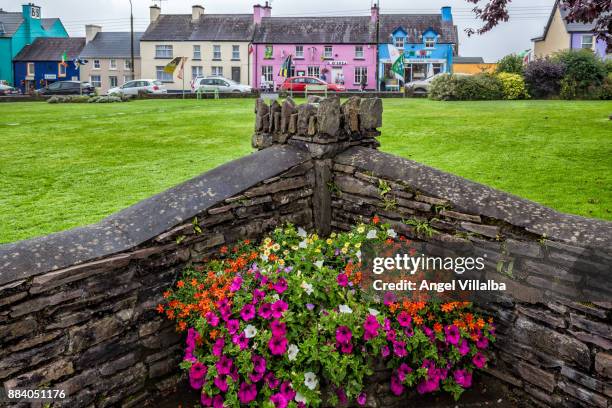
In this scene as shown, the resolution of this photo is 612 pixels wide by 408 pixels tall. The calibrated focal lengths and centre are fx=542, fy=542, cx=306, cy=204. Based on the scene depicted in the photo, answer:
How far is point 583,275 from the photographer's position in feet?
11.4

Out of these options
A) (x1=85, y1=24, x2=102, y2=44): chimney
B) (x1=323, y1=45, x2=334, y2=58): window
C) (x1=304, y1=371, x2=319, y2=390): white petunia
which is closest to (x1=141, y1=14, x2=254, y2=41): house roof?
(x1=323, y1=45, x2=334, y2=58): window

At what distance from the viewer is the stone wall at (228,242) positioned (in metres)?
3.34

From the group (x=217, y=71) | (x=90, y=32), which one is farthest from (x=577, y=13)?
(x=90, y=32)

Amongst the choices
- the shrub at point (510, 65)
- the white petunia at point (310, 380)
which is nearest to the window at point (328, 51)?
the shrub at point (510, 65)

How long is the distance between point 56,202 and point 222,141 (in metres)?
5.24

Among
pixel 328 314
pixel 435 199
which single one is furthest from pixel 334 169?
pixel 328 314

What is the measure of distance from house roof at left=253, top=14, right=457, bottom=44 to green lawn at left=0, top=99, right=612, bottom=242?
1473 inches

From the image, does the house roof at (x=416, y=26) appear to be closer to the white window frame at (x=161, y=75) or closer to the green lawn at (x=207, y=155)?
the white window frame at (x=161, y=75)

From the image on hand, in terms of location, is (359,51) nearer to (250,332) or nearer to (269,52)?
(269,52)

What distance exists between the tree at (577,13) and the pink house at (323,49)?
139 feet

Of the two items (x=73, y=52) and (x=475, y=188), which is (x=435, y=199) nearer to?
(x=475, y=188)

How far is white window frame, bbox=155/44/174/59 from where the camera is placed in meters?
54.1

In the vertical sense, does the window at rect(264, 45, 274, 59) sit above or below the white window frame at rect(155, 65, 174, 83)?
above

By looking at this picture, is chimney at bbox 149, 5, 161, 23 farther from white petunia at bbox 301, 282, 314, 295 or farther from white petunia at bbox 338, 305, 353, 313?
white petunia at bbox 338, 305, 353, 313
